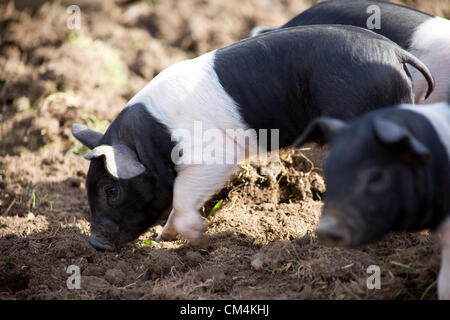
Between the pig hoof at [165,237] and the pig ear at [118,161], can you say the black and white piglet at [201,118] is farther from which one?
the pig hoof at [165,237]

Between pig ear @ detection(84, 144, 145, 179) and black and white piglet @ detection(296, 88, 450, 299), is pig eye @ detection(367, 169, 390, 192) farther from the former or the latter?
pig ear @ detection(84, 144, 145, 179)

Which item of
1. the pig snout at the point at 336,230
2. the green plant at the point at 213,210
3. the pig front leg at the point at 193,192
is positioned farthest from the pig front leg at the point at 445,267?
the green plant at the point at 213,210

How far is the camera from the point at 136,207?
421cm

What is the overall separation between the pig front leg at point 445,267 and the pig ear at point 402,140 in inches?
16.6

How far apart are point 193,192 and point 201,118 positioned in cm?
53

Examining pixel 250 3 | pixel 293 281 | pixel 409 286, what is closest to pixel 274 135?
pixel 293 281

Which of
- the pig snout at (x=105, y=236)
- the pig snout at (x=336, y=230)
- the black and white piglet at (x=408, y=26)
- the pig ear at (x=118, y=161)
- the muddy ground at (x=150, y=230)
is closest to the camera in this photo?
the pig snout at (x=336, y=230)

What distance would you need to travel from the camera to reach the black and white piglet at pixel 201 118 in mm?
3951

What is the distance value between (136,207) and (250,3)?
209 inches

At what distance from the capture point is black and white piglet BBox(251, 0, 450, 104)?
4586mm

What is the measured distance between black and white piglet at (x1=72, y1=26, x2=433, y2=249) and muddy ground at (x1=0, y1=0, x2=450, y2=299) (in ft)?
1.09

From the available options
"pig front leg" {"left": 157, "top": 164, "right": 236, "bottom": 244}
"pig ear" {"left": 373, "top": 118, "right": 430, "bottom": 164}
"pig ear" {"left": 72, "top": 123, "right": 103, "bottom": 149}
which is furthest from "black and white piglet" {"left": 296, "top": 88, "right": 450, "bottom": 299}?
"pig ear" {"left": 72, "top": 123, "right": 103, "bottom": 149}

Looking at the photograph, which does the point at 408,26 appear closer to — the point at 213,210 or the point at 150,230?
the point at 213,210

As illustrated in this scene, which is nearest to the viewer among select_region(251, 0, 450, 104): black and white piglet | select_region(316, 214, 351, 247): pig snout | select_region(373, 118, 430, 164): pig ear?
select_region(373, 118, 430, 164): pig ear
